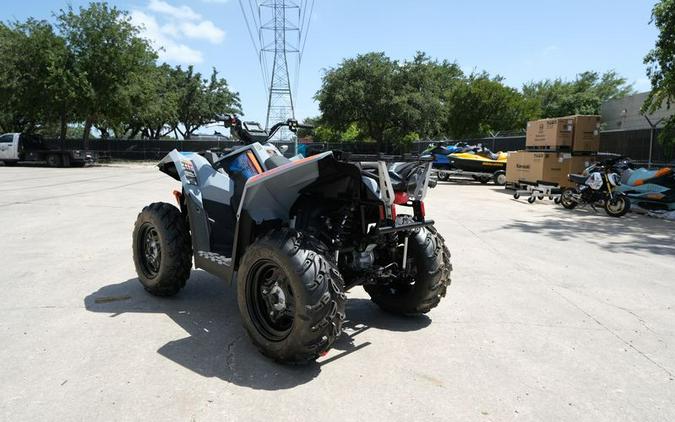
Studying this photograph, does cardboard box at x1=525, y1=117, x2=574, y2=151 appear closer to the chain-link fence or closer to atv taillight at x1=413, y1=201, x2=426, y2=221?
the chain-link fence

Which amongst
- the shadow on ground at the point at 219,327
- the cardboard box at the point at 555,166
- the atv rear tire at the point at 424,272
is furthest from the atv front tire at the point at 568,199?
the atv rear tire at the point at 424,272

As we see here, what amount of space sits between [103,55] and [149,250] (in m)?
31.7

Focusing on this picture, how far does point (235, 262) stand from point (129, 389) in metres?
1.24

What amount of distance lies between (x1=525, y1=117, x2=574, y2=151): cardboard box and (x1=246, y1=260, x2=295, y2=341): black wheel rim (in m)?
14.6

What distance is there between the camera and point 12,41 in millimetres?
31906

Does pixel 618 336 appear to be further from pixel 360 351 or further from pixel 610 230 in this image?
pixel 610 230

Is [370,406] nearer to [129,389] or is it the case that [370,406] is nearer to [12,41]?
[129,389]

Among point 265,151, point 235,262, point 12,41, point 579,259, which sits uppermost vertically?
point 12,41

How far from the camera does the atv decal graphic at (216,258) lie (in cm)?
404

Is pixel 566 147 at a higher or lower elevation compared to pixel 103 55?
lower

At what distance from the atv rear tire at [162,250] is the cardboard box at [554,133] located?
14131mm

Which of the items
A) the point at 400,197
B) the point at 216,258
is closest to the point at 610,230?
the point at 400,197

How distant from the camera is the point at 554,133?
627 inches

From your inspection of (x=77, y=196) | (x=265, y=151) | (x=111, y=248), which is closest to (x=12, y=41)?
(x=77, y=196)
